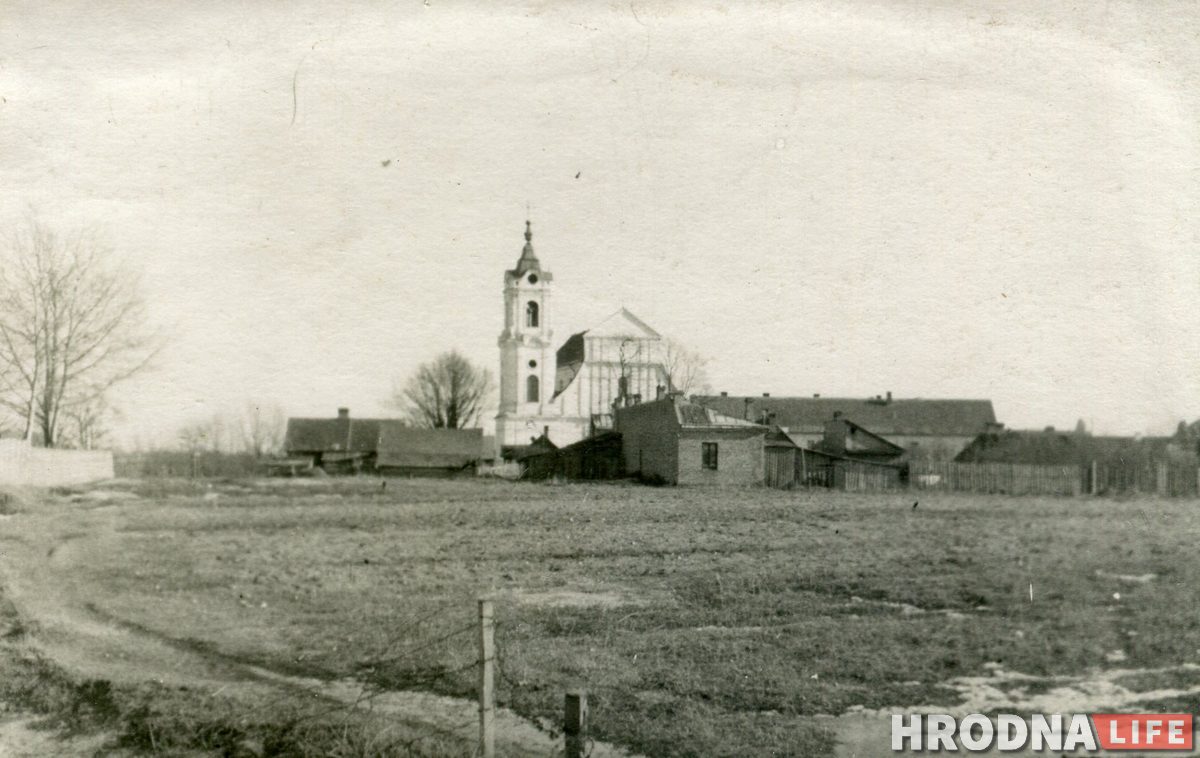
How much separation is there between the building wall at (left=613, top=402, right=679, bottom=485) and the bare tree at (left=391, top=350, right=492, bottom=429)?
1.49 metres

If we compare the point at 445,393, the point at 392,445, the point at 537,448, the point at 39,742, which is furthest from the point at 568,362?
the point at 39,742

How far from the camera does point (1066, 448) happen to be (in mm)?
6496

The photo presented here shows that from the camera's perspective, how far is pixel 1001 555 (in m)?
6.64

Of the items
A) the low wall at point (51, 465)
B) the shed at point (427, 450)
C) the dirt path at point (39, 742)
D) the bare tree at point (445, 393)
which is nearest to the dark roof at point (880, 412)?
the bare tree at point (445, 393)

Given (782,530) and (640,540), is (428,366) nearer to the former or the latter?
(640,540)

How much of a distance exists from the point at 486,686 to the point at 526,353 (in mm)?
3610

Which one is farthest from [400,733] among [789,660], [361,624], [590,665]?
[789,660]

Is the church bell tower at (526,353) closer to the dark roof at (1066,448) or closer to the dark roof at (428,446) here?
the dark roof at (428,446)

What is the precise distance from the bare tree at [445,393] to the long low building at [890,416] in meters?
2.10

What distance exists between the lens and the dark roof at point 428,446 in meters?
8.55

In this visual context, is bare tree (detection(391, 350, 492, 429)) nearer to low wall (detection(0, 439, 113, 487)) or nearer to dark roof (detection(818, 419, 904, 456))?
low wall (detection(0, 439, 113, 487))

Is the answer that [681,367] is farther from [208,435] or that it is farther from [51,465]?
[51,465]

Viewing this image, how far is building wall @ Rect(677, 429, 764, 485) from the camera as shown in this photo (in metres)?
7.42

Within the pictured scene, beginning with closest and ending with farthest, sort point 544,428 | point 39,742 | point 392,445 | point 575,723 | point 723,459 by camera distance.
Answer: point 575,723, point 39,742, point 723,459, point 544,428, point 392,445
